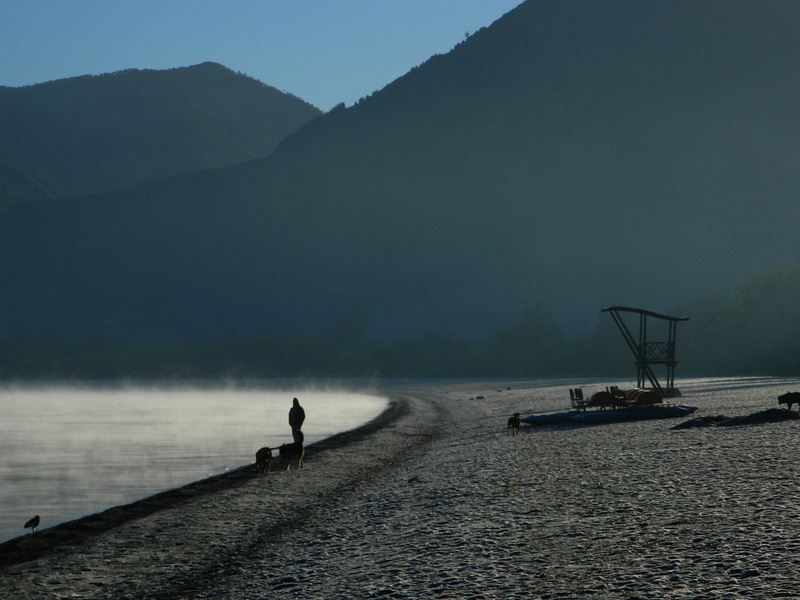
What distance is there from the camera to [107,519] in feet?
66.7

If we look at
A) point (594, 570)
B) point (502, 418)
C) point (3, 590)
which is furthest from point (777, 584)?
point (502, 418)

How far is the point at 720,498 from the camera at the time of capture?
15.7 meters

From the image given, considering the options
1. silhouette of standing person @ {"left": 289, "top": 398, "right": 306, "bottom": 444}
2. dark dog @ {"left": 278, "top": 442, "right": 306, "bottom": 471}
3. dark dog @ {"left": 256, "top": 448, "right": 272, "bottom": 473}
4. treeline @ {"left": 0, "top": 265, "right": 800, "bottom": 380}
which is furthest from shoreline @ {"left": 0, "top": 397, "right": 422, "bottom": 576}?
treeline @ {"left": 0, "top": 265, "right": 800, "bottom": 380}

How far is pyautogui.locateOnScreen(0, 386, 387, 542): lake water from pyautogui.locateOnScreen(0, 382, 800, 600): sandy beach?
90.6 inches

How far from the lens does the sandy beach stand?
11.9 metres

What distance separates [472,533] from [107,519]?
8.91 m

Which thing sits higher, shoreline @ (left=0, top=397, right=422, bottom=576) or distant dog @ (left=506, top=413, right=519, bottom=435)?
distant dog @ (left=506, top=413, right=519, bottom=435)

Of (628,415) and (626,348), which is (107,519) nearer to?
(628,415)

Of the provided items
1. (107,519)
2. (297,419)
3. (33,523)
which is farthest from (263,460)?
(33,523)

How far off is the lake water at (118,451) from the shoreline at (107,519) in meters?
0.70

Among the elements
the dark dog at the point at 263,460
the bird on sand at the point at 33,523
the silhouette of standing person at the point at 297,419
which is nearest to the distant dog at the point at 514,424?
the silhouette of standing person at the point at 297,419

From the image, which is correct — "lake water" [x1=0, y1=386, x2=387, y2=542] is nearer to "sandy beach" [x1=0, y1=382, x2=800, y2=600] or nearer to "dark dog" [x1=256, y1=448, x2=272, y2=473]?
"dark dog" [x1=256, y1=448, x2=272, y2=473]

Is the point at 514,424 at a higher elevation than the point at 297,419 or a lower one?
lower

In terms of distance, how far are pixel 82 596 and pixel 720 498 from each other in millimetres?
9924
